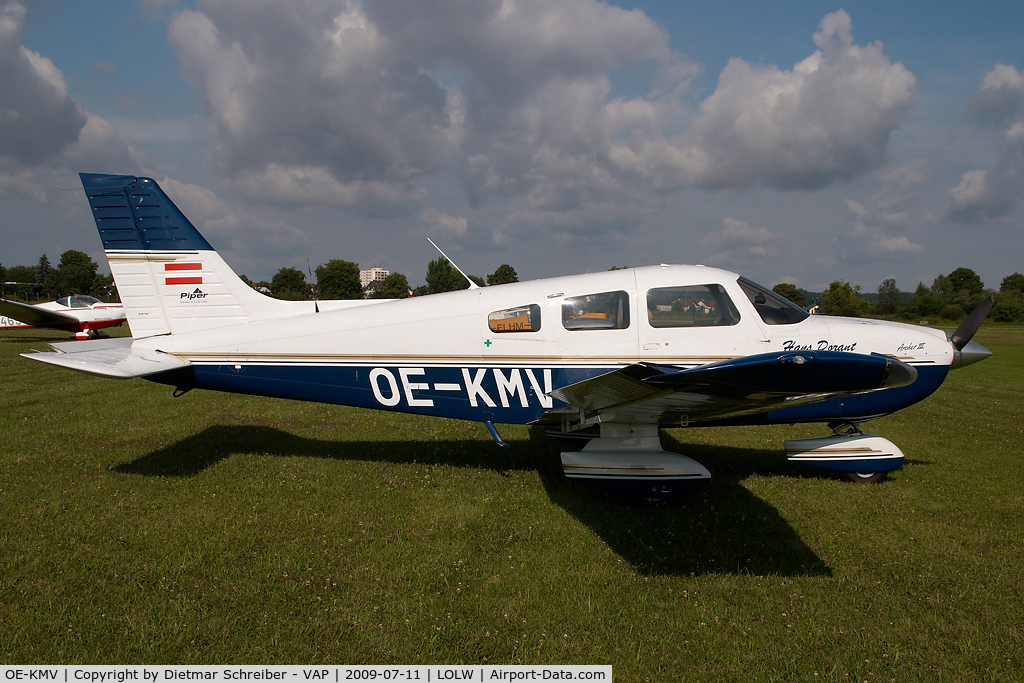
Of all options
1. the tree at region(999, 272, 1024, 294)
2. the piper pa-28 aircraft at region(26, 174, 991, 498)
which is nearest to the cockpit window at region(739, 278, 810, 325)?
the piper pa-28 aircraft at region(26, 174, 991, 498)

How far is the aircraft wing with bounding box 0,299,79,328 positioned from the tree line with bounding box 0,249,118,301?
8076cm

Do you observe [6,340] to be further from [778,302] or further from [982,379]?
[982,379]

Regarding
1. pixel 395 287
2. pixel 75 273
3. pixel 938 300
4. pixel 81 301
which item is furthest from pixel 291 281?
pixel 938 300

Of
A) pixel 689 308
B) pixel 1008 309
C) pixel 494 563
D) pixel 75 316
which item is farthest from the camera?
pixel 1008 309

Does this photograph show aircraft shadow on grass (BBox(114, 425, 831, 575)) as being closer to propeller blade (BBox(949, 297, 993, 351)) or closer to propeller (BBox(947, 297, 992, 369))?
propeller (BBox(947, 297, 992, 369))

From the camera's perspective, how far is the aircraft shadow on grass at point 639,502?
3.77 metres

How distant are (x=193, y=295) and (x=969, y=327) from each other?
8838 mm

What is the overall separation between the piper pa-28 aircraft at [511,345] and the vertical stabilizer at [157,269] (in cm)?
1

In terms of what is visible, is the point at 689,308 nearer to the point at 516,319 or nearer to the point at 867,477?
the point at 516,319

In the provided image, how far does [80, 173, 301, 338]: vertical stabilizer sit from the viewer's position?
539 centimetres

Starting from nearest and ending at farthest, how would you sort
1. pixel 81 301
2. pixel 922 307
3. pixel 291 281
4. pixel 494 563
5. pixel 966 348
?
pixel 494 563
pixel 966 348
pixel 81 301
pixel 922 307
pixel 291 281

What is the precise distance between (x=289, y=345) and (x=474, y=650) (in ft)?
11.8

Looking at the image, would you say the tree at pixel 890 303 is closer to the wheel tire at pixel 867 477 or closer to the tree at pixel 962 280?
the tree at pixel 962 280

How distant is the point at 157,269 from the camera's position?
5.46 metres
